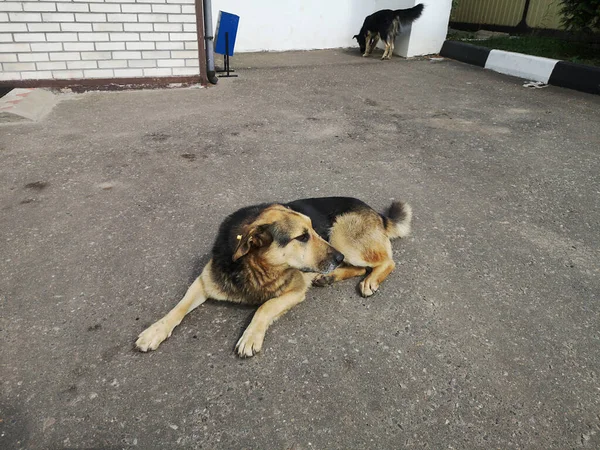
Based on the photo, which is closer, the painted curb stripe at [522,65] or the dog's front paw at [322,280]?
the dog's front paw at [322,280]

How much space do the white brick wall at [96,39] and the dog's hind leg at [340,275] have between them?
6259 mm

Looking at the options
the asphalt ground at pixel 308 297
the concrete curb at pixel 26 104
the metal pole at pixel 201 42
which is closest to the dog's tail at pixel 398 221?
the asphalt ground at pixel 308 297

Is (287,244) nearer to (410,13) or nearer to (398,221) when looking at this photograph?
(398,221)

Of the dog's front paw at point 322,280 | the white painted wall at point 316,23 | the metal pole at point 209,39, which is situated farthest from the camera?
the white painted wall at point 316,23

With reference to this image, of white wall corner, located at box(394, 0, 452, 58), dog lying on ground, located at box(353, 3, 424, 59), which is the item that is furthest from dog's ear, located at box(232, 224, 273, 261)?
white wall corner, located at box(394, 0, 452, 58)

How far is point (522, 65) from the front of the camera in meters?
8.62

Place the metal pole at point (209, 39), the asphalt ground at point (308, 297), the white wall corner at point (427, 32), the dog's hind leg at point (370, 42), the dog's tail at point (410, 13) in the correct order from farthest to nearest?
the dog's hind leg at point (370, 42), the white wall corner at point (427, 32), the dog's tail at point (410, 13), the metal pole at point (209, 39), the asphalt ground at point (308, 297)

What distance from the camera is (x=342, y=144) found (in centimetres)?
538

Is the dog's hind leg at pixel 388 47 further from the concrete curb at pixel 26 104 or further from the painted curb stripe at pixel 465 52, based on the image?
the concrete curb at pixel 26 104

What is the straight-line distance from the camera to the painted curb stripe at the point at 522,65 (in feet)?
26.8

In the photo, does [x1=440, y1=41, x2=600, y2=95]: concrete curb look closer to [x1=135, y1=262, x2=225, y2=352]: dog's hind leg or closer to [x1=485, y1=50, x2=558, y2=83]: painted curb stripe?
[x1=485, y1=50, x2=558, y2=83]: painted curb stripe

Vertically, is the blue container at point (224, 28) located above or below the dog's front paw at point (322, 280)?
above

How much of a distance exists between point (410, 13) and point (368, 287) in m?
9.64

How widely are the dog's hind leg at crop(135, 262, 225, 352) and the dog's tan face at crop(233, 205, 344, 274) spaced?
14.8 inches
